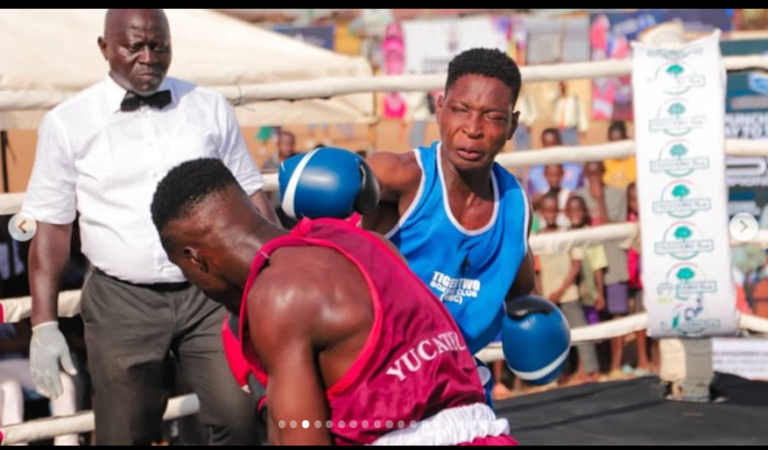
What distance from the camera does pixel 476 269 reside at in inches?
141

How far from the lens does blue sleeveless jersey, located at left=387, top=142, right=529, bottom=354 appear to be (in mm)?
3535

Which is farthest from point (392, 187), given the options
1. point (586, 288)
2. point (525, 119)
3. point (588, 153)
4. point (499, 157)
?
point (525, 119)

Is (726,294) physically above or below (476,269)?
below

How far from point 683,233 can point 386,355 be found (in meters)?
3.25

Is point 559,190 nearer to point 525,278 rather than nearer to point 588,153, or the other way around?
point 588,153

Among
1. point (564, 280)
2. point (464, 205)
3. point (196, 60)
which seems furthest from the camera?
point (564, 280)

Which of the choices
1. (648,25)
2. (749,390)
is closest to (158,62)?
(749,390)

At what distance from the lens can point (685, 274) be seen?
539cm

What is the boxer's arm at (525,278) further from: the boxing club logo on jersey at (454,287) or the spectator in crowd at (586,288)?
the spectator in crowd at (586,288)

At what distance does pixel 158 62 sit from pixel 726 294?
2679 mm

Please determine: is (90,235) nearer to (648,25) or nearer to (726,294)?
(726,294)

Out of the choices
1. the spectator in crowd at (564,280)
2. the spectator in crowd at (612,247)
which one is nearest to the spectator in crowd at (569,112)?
the spectator in crowd at (612,247)

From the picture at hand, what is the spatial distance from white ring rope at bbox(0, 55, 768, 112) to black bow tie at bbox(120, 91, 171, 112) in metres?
0.49

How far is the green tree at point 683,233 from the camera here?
5375 millimetres
